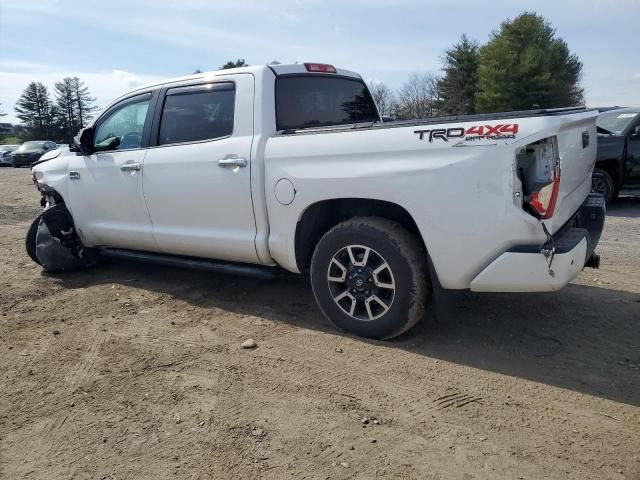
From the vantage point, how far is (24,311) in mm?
4855

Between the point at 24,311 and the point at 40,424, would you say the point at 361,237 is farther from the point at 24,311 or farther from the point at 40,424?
the point at 24,311

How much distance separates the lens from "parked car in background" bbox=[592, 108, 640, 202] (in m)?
9.09

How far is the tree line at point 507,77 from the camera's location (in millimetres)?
40938

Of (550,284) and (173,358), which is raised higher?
(550,284)

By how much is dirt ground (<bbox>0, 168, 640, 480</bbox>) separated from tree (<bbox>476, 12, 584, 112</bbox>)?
38.9 meters

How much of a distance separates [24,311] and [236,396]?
2725 millimetres

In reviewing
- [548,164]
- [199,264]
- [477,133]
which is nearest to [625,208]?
[548,164]

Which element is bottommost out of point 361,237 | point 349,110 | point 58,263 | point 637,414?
point 637,414

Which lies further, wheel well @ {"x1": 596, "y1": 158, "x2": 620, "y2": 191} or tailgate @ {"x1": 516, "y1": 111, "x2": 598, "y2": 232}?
wheel well @ {"x1": 596, "y1": 158, "x2": 620, "y2": 191}

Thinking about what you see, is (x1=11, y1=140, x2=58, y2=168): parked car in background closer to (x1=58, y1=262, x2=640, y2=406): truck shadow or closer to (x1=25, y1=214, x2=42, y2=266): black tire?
(x1=25, y1=214, x2=42, y2=266): black tire

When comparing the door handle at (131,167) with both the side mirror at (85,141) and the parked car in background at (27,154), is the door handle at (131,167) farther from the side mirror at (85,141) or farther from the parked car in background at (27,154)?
the parked car in background at (27,154)

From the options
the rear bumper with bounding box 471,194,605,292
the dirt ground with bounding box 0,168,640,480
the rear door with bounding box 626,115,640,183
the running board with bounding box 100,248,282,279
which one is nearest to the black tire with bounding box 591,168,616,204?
the rear door with bounding box 626,115,640,183

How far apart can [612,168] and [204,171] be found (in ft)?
25.1

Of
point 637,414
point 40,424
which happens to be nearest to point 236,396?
point 40,424
